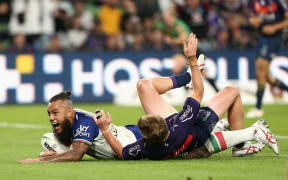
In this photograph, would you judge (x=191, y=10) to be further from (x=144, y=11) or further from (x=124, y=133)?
(x=124, y=133)

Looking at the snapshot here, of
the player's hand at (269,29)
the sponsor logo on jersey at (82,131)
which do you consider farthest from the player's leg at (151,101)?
the player's hand at (269,29)

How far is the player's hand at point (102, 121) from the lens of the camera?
7801 millimetres

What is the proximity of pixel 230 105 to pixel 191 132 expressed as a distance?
3.22ft

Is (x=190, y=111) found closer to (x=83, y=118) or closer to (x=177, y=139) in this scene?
(x=177, y=139)

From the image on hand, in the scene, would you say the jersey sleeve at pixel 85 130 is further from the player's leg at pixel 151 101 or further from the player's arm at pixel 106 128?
the player's leg at pixel 151 101

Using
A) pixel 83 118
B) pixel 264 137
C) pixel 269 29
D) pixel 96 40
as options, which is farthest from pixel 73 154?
pixel 96 40

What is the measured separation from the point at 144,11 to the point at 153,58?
2741 mm

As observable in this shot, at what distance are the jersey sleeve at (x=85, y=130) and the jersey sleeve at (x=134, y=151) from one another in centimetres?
39

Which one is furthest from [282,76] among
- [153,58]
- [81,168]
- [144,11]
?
[81,168]

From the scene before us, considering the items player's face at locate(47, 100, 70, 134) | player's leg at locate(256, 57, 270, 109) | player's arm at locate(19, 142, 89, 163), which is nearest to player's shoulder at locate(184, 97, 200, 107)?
player's arm at locate(19, 142, 89, 163)

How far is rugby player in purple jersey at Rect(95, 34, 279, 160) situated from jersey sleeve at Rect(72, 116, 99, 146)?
0.18 m

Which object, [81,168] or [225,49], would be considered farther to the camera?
[225,49]

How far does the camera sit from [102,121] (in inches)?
307

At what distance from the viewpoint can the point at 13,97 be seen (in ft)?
65.4
